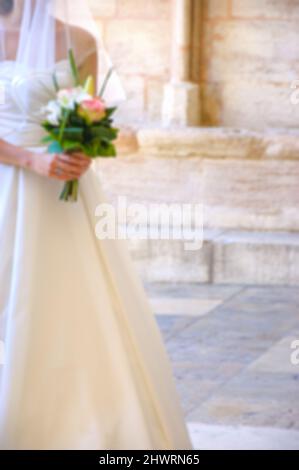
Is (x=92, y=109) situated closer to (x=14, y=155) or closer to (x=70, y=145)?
(x=70, y=145)

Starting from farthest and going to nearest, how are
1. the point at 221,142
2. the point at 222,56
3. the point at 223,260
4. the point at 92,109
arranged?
the point at 222,56
the point at 221,142
the point at 223,260
the point at 92,109

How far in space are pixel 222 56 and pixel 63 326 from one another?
14.2ft

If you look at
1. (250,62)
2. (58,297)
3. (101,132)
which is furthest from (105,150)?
(250,62)

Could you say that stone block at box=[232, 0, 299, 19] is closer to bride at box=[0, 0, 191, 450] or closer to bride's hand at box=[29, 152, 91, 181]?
bride at box=[0, 0, 191, 450]

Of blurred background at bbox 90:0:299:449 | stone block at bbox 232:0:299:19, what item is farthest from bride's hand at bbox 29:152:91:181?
stone block at bbox 232:0:299:19

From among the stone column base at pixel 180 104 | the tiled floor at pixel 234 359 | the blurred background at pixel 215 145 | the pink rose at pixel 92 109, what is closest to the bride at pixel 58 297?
the pink rose at pixel 92 109

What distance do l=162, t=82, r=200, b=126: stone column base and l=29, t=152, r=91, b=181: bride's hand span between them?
13.0ft

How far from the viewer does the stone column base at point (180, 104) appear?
23.7 feet

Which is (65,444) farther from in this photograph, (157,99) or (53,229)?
(157,99)

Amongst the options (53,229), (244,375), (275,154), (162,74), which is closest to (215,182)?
(275,154)

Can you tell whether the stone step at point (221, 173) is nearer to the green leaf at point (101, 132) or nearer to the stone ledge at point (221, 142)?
the stone ledge at point (221, 142)

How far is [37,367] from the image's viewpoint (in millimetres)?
3277

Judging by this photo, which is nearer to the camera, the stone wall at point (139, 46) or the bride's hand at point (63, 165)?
the bride's hand at point (63, 165)

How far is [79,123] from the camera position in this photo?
3189 millimetres
